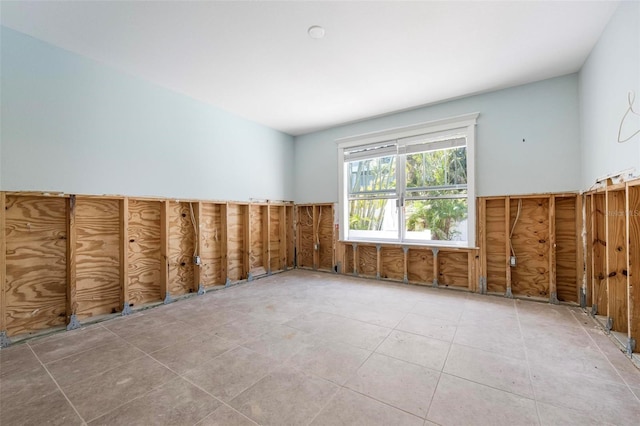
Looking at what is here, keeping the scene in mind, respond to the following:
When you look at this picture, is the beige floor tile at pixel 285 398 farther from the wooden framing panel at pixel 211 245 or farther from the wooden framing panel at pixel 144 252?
the wooden framing panel at pixel 211 245

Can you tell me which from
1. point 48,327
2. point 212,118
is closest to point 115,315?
point 48,327


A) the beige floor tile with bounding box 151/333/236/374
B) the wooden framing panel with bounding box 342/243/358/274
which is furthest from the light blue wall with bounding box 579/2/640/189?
the beige floor tile with bounding box 151/333/236/374

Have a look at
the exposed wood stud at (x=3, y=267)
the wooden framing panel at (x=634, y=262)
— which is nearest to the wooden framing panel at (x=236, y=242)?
the exposed wood stud at (x=3, y=267)

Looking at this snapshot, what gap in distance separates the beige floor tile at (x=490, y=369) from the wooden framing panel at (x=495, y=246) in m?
2.02

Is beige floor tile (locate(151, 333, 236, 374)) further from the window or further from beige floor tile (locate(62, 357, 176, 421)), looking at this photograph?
the window

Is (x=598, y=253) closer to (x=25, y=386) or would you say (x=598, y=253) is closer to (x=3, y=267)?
(x=25, y=386)

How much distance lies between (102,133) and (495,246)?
547 cm

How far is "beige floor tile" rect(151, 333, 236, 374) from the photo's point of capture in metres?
2.05

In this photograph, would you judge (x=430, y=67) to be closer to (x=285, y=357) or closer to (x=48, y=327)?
(x=285, y=357)

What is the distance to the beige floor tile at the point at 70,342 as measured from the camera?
2260mm

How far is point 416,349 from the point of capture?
7.36ft

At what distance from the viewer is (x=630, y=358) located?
204 cm

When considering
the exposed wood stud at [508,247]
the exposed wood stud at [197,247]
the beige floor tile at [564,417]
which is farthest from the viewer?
the exposed wood stud at [197,247]

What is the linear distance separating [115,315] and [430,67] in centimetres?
491
